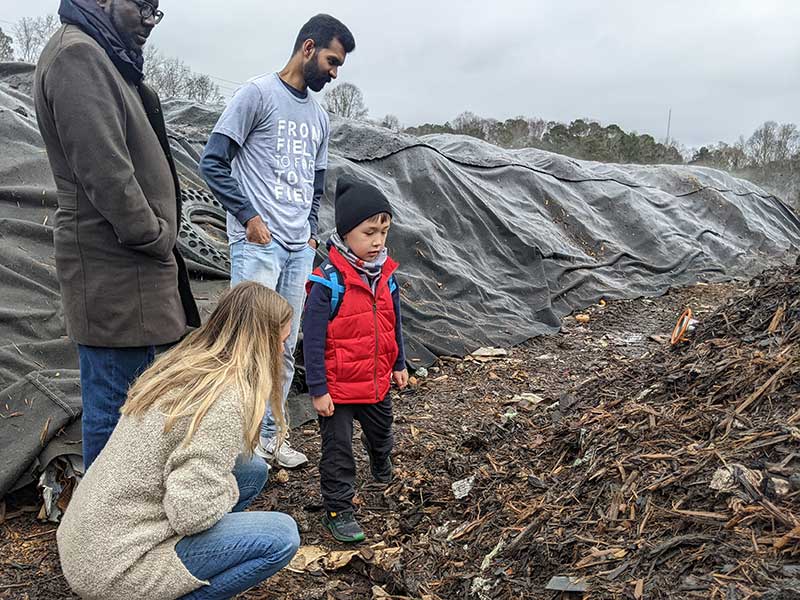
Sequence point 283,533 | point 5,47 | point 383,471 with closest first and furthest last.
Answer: point 283,533 < point 383,471 < point 5,47

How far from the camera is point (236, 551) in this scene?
2096 mm

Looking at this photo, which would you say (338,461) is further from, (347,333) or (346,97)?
(346,97)

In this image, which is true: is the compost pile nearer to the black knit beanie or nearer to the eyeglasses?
the black knit beanie

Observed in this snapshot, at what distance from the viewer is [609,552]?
2.11m

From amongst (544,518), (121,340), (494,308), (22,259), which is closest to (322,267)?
(121,340)

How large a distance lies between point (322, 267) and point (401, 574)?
1.39 m

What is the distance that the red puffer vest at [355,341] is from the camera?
3.06 meters

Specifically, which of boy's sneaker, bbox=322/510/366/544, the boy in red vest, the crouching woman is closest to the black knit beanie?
the boy in red vest

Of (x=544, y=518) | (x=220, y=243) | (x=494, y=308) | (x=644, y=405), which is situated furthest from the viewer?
(x=494, y=308)

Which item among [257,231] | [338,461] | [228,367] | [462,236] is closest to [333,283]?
[257,231]

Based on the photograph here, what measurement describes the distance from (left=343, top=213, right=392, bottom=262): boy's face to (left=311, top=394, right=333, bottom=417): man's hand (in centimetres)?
66

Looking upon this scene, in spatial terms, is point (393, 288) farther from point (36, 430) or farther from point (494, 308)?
point (494, 308)

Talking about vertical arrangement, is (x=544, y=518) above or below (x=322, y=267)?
below

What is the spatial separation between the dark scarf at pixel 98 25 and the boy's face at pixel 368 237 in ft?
3.71
